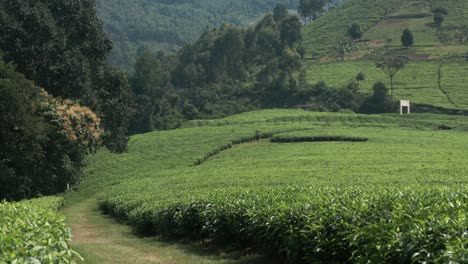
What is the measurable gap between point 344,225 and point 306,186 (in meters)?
14.6

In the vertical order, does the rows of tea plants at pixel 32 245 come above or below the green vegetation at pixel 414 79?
below

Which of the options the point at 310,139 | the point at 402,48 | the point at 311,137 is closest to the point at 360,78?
the point at 402,48

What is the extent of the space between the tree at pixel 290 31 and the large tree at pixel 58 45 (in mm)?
103757

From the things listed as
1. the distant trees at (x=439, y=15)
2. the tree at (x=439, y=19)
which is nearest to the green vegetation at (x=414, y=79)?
the tree at (x=439, y=19)

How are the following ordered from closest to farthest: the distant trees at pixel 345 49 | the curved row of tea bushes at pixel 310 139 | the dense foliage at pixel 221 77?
the curved row of tea bushes at pixel 310 139, the dense foliage at pixel 221 77, the distant trees at pixel 345 49

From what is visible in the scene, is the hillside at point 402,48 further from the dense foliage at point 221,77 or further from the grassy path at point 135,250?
the grassy path at point 135,250

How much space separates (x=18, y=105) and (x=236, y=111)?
77.7m

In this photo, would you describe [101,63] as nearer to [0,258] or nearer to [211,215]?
[211,215]

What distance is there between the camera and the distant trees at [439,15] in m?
148

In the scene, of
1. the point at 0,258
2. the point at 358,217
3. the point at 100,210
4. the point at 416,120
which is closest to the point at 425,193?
the point at 358,217

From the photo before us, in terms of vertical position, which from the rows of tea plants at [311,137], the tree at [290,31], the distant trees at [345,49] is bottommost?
the rows of tea plants at [311,137]

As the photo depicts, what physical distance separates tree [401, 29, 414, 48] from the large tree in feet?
337

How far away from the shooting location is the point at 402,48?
137625 mm

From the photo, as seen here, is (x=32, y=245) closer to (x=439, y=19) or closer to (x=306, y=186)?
(x=306, y=186)
